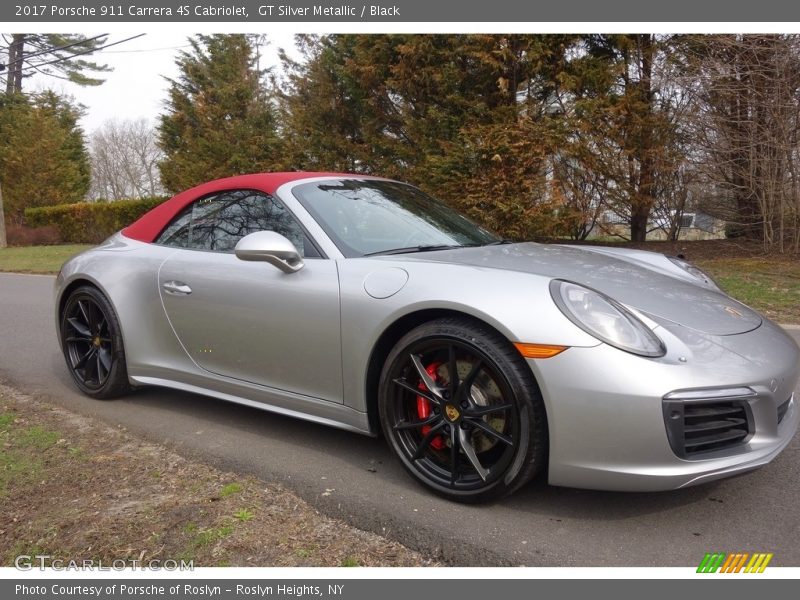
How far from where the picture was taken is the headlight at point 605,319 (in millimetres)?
2273

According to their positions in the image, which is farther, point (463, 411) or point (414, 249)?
point (414, 249)

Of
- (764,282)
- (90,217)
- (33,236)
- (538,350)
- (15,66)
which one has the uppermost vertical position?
(15,66)

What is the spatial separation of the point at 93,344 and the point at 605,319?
10.7 ft

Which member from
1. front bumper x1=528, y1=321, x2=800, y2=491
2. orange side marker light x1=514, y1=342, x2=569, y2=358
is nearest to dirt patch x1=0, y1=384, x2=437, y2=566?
front bumper x1=528, y1=321, x2=800, y2=491

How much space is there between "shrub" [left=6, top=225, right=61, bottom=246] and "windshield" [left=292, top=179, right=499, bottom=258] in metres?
26.3

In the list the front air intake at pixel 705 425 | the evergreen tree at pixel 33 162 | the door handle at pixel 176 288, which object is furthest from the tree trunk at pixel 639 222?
the evergreen tree at pixel 33 162

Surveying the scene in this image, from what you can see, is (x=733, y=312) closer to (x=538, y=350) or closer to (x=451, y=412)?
(x=538, y=350)

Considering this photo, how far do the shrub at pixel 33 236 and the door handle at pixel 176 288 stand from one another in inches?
1017

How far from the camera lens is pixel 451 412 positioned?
8.43ft

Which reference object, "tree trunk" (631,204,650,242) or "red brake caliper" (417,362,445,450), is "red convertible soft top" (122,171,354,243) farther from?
"tree trunk" (631,204,650,242)

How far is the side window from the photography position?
3.26 meters

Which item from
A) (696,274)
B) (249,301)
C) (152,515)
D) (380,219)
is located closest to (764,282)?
(696,274)

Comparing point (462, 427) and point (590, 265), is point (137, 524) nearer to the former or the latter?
point (462, 427)

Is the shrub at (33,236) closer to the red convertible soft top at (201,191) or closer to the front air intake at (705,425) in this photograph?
the red convertible soft top at (201,191)
